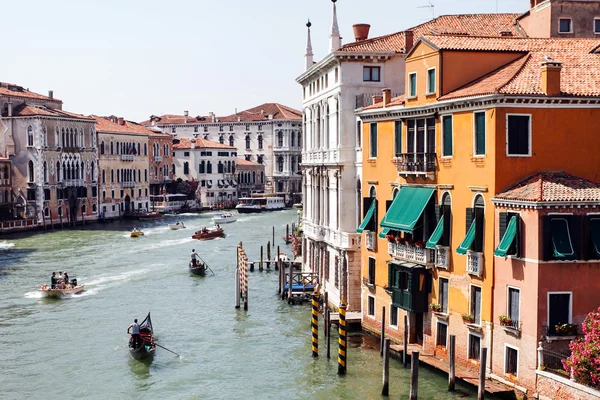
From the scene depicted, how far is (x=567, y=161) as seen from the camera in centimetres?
1438

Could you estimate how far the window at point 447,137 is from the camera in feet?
52.2

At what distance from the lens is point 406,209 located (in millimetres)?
16969

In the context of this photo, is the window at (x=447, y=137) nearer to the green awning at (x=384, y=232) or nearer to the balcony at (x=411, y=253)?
the balcony at (x=411, y=253)

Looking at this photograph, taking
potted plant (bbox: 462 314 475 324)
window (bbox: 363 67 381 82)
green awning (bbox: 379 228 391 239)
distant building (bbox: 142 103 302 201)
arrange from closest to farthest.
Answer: potted plant (bbox: 462 314 475 324)
green awning (bbox: 379 228 391 239)
window (bbox: 363 67 381 82)
distant building (bbox: 142 103 302 201)

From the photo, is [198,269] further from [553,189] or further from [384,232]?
[553,189]

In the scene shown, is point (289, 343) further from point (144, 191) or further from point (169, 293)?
point (144, 191)

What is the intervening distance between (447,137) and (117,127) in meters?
49.4

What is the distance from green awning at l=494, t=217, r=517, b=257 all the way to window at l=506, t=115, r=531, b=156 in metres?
1.28

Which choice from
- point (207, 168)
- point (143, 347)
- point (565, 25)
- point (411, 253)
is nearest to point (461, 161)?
point (411, 253)

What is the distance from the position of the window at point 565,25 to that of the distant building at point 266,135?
186 feet

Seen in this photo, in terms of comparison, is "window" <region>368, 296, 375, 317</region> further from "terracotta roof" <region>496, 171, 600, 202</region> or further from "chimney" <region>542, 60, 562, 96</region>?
"chimney" <region>542, 60, 562, 96</region>

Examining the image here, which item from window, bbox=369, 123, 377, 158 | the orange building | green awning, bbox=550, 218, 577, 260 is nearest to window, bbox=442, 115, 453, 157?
the orange building

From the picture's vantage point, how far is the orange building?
1429 cm

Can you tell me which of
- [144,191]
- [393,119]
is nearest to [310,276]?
[393,119]
